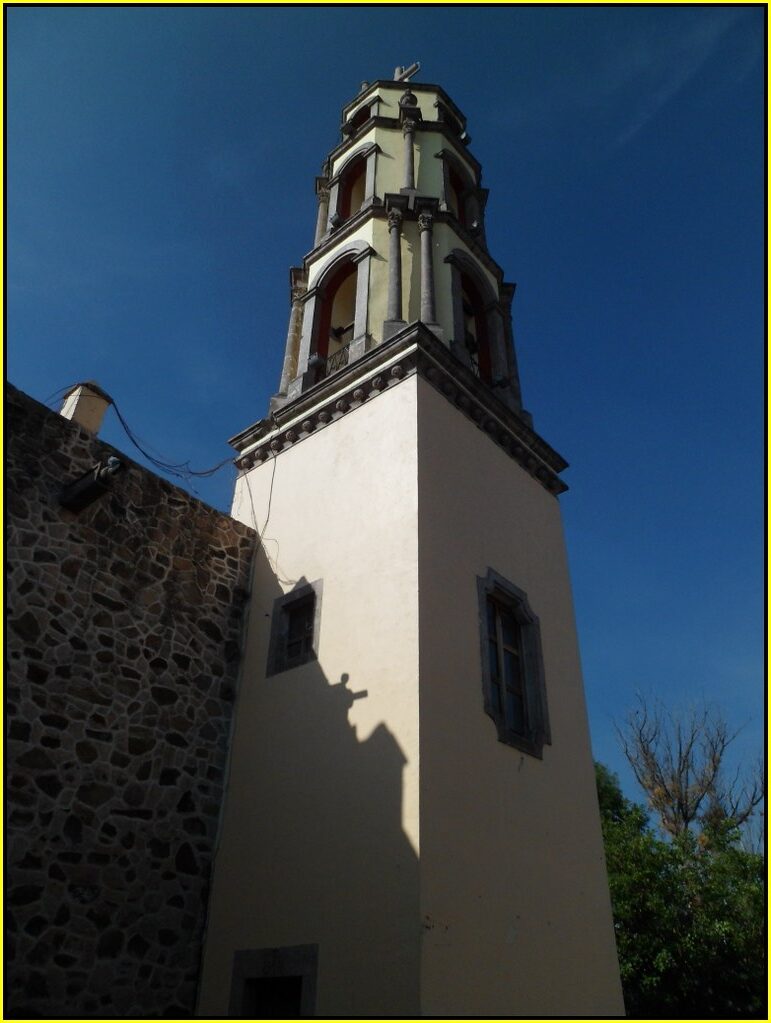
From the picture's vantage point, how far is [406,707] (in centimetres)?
586

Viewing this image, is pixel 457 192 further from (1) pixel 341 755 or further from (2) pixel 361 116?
(1) pixel 341 755

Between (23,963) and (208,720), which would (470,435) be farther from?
(23,963)

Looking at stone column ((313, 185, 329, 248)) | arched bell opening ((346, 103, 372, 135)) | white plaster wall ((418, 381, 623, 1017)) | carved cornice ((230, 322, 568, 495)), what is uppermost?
arched bell opening ((346, 103, 372, 135))

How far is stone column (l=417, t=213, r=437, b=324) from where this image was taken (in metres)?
9.61

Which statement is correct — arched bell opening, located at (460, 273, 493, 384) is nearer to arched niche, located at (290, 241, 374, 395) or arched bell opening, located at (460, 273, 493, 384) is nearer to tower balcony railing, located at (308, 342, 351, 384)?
arched niche, located at (290, 241, 374, 395)

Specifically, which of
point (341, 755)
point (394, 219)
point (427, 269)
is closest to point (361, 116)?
point (394, 219)

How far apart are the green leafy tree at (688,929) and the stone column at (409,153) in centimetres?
1139

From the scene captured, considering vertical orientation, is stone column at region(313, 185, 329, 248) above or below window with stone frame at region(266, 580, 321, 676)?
above

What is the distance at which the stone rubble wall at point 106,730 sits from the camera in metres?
5.52

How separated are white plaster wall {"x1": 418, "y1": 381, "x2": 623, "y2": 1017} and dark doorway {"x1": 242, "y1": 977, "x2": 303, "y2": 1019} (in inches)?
53.0

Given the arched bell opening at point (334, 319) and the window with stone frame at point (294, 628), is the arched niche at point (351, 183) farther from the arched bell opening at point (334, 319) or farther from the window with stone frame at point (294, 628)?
the window with stone frame at point (294, 628)

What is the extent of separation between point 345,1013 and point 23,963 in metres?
2.28

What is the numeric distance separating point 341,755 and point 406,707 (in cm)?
78

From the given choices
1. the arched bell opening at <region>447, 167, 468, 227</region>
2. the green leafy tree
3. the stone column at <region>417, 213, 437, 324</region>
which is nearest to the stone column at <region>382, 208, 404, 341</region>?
the stone column at <region>417, 213, 437, 324</region>
